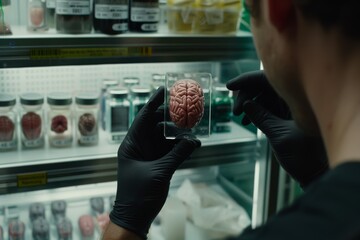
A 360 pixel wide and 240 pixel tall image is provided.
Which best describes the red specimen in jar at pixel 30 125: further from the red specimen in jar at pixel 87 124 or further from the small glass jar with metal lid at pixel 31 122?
the red specimen in jar at pixel 87 124

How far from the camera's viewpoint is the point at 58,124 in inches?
69.8

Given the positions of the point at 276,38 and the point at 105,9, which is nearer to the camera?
the point at 276,38

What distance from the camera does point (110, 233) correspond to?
136cm

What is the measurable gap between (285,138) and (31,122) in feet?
2.77

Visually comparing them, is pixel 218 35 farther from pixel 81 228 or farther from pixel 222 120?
pixel 81 228

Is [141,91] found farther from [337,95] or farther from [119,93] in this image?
[337,95]

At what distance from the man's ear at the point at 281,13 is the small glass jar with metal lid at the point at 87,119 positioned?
1092mm

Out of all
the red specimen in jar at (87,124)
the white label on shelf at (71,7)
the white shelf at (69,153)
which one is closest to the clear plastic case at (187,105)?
the white shelf at (69,153)

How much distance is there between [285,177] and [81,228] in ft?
2.58

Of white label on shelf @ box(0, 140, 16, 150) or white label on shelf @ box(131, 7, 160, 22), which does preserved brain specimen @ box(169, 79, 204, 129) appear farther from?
white label on shelf @ box(0, 140, 16, 150)

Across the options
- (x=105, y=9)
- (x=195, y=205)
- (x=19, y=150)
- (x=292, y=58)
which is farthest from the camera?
(x=195, y=205)

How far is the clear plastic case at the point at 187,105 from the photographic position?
138 cm

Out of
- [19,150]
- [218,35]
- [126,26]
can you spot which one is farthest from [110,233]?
[218,35]

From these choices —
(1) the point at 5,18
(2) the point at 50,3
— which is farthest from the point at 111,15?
(1) the point at 5,18
